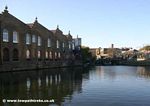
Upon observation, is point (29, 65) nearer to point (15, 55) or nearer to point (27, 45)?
point (15, 55)

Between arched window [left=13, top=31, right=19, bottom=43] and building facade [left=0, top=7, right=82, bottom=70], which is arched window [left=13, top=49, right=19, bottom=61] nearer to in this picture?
building facade [left=0, top=7, right=82, bottom=70]

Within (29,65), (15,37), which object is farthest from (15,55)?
(29,65)

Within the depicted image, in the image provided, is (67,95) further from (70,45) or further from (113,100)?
(70,45)

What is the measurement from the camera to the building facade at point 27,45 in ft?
183

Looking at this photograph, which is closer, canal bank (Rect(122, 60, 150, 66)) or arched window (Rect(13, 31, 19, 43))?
arched window (Rect(13, 31, 19, 43))

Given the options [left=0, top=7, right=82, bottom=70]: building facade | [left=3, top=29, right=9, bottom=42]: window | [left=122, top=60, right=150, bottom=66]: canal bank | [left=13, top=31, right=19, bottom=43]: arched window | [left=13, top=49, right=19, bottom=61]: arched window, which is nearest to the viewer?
[left=3, top=29, right=9, bottom=42]: window

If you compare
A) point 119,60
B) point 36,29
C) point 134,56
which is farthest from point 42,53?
point 134,56

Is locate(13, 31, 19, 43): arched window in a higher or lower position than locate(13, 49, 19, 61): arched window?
higher

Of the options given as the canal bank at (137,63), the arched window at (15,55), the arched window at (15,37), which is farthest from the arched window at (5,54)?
the canal bank at (137,63)

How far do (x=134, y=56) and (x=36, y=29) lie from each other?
3435 inches

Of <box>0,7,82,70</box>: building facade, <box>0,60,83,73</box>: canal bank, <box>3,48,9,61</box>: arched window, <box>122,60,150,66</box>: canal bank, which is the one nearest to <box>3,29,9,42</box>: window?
<box>0,7,82,70</box>: building facade

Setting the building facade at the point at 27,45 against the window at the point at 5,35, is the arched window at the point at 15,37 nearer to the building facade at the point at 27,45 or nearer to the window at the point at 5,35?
the building facade at the point at 27,45

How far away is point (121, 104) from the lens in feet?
63.0

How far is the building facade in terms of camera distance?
183 feet
